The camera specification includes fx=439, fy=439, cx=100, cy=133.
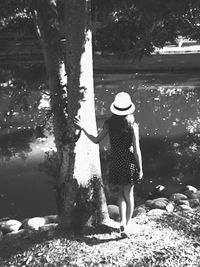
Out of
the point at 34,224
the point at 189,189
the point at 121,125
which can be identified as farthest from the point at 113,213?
the point at 121,125

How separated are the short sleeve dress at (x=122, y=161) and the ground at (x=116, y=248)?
0.49 m

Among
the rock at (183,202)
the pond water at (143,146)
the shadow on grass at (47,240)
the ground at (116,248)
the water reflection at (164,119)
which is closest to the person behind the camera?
the ground at (116,248)

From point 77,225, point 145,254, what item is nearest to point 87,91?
point 77,225

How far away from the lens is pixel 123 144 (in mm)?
3975

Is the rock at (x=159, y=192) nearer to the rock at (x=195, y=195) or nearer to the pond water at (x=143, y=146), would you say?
the pond water at (x=143, y=146)

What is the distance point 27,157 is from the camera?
347 inches

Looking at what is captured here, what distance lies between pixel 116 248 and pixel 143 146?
551cm

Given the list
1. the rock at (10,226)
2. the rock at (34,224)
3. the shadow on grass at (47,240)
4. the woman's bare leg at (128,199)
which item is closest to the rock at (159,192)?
the rock at (34,224)

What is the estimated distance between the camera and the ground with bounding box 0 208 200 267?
3.56m

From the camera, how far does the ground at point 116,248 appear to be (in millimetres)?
3564

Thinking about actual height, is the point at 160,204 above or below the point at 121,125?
below

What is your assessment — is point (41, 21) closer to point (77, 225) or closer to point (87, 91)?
point (87, 91)

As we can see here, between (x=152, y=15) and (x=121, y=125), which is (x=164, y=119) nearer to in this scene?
(x=152, y=15)

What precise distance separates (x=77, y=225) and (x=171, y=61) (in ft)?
50.4
